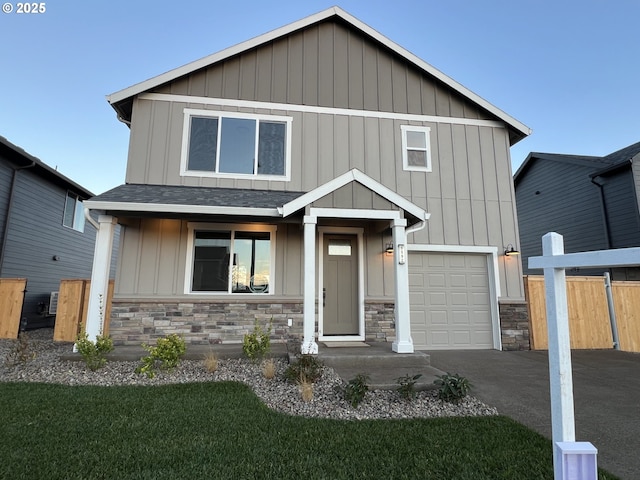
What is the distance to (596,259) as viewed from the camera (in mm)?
1721

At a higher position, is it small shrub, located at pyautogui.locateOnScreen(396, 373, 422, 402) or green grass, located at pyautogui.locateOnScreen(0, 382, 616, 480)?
small shrub, located at pyautogui.locateOnScreen(396, 373, 422, 402)

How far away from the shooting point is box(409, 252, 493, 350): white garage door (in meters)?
7.68

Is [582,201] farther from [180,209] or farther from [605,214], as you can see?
[180,209]

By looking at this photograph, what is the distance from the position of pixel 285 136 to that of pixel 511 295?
21.6ft

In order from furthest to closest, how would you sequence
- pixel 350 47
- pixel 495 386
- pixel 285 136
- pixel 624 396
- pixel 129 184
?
pixel 350 47 → pixel 285 136 → pixel 129 184 → pixel 495 386 → pixel 624 396

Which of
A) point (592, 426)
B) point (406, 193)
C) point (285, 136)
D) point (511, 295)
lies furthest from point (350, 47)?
point (592, 426)

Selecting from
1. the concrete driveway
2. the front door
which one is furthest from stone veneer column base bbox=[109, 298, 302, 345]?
the concrete driveway

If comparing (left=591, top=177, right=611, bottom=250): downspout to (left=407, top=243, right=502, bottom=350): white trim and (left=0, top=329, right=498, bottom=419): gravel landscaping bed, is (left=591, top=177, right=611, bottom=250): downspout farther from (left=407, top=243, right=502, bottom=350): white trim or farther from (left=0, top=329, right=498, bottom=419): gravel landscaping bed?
(left=0, top=329, right=498, bottom=419): gravel landscaping bed

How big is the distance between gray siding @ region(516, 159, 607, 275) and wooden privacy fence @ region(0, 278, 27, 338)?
16.9 m

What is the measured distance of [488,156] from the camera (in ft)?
27.8

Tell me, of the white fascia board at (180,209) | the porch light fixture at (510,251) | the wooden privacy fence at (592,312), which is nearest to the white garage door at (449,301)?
the porch light fixture at (510,251)

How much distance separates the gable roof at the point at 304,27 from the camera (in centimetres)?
730

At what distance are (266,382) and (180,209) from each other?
3.40 metres

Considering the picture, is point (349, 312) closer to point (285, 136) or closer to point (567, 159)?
point (285, 136)
